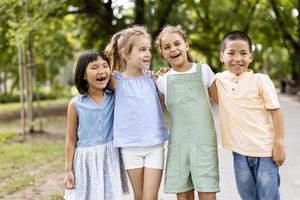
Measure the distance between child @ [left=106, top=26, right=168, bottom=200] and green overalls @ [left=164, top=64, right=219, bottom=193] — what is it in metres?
0.11

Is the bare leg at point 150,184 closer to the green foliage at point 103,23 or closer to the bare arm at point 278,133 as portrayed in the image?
the bare arm at point 278,133

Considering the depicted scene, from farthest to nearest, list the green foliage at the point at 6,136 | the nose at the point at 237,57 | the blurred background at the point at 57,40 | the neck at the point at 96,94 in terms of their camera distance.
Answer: the green foliage at the point at 6,136 → the blurred background at the point at 57,40 → the neck at the point at 96,94 → the nose at the point at 237,57

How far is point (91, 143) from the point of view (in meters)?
3.33

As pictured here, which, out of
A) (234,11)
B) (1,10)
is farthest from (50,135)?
(234,11)

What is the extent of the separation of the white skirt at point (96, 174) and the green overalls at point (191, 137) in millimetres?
427

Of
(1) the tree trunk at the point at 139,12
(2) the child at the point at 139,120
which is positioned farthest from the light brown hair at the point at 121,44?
(1) the tree trunk at the point at 139,12

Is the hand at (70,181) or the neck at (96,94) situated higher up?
the neck at (96,94)

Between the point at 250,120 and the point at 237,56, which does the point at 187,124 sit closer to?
the point at 250,120

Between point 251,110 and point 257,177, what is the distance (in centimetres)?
51

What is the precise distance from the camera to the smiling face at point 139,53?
335 centimetres

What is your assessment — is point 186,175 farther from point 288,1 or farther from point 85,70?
point 288,1

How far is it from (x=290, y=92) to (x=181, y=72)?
24.5 meters

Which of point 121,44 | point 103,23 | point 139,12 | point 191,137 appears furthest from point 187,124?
point 139,12

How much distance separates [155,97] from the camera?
133 inches
